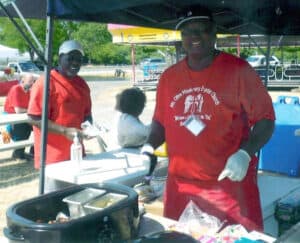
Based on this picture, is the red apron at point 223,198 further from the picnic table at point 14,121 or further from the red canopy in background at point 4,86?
the red canopy in background at point 4,86

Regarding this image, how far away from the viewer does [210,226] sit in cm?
192

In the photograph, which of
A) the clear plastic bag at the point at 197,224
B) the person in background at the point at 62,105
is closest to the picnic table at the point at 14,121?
the person in background at the point at 62,105

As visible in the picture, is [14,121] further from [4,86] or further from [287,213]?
[4,86]

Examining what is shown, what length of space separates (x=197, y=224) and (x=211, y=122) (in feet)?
1.65

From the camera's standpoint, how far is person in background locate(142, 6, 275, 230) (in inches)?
84.0

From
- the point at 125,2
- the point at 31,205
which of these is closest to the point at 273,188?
the point at 125,2

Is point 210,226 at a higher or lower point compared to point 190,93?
lower

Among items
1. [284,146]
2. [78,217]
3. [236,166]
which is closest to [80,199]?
[78,217]

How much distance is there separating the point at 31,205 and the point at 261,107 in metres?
1.10

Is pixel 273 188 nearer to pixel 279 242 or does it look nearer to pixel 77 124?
pixel 77 124

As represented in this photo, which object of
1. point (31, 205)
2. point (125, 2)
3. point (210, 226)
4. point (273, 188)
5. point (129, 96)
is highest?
point (125, 2)

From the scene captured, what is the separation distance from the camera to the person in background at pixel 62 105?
11.4ft

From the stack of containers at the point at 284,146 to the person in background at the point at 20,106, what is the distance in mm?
3822

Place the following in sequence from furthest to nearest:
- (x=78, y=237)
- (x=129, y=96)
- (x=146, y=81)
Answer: (x=146, y=81), (x=129, y=96), (x=78, y=237)
